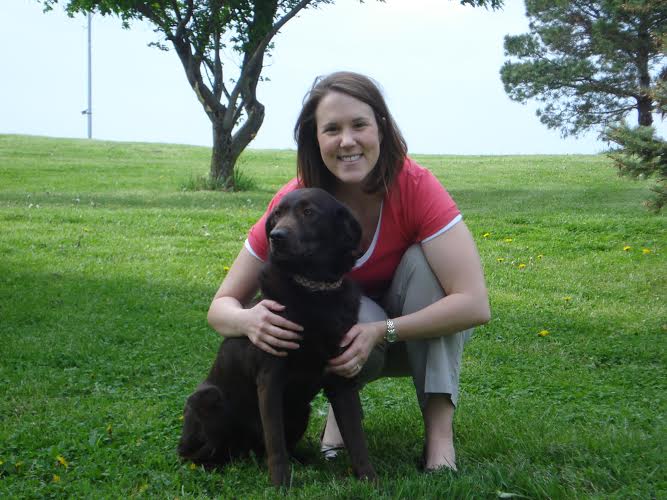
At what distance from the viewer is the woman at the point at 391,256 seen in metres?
3.08

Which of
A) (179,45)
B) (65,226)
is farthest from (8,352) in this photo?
(179,45)

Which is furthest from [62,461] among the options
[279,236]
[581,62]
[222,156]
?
[581,62]

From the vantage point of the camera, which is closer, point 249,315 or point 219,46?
point 249,315

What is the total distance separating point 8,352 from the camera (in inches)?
195

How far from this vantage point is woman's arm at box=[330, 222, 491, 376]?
3045mm

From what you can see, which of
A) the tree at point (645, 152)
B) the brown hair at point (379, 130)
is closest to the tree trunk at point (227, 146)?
the tree at point (645, 152)

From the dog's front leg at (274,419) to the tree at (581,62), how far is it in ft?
78.3

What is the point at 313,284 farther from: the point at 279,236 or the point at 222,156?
the point at 222,156

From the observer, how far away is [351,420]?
292 cm

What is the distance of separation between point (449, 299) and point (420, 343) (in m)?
0.26

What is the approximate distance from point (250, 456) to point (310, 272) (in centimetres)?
93

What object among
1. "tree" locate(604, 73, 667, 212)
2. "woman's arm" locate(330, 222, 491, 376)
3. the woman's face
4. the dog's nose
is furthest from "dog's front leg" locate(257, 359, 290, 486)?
"tree" locate(604, 73, 667, 212)

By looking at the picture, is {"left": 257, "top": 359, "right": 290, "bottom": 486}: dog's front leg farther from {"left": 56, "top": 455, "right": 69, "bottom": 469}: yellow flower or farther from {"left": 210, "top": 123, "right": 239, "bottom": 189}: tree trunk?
{"left": 210, "top": 123, "right": 239, "bottom": 189}: tree trunk

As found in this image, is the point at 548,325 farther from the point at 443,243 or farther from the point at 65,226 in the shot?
the point at 65,226
